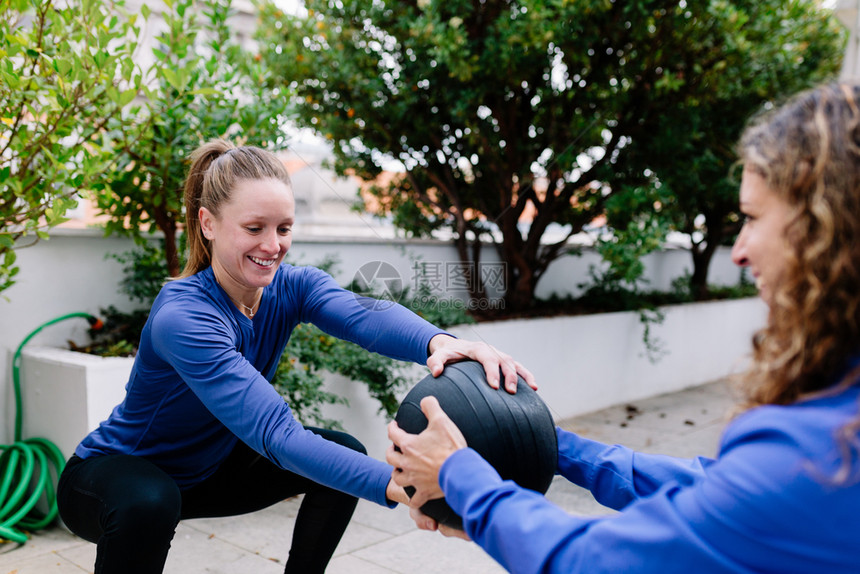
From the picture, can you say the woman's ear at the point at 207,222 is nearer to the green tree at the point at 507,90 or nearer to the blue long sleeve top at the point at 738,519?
the blue long sleeve top at the point at 738,519

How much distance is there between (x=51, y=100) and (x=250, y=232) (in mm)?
1558

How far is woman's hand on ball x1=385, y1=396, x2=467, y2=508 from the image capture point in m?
1.64

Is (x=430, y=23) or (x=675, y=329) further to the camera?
(x=675, y=329)

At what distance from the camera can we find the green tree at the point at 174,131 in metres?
3.89

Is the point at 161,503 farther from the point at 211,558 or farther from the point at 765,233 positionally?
the point at 765,233

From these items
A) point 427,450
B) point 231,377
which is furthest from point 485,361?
point 231,377

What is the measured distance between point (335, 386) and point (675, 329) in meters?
4.58

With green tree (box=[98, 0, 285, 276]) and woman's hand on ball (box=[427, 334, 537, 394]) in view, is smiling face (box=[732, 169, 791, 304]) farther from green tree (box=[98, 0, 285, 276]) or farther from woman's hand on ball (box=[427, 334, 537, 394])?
green tree (box=[98, 0, 285, 276])

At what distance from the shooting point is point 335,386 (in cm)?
454

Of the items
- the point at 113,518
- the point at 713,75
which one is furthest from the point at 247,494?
the point at 713,75

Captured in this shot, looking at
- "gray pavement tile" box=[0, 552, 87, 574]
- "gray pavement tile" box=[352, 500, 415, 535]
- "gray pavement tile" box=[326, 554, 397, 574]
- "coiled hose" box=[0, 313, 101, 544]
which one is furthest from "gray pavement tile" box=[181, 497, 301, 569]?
"coiled hose" box=[0, 313, 101, 544]

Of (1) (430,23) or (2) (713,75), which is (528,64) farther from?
(2) (713,75)

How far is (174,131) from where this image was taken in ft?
13.4

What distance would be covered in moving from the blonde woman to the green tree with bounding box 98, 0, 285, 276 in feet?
10.6
